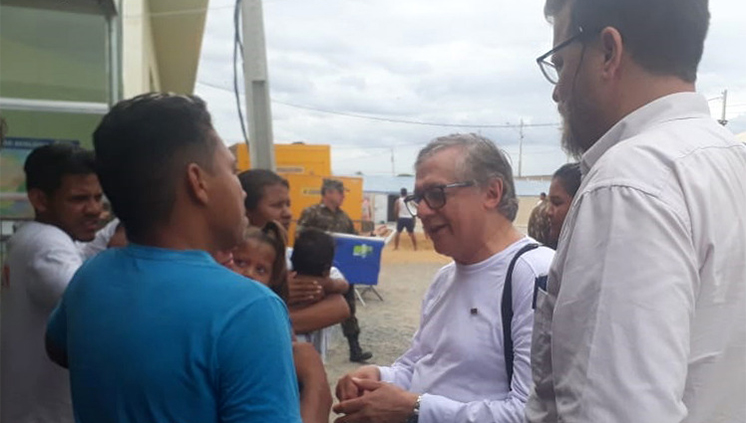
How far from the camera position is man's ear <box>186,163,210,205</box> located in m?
1.37

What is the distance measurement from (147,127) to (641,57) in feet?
3.15

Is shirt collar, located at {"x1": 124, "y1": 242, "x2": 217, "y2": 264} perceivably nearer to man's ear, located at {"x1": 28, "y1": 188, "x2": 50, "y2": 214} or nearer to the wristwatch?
the wristwatch

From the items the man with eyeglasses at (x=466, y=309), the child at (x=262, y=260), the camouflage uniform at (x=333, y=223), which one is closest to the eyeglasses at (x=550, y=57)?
the man with eyeglasses at (x=466, y=309)

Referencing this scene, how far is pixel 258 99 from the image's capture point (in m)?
5.90

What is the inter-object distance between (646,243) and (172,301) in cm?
83

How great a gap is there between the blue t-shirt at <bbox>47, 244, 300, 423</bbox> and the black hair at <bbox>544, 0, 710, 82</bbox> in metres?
0.81

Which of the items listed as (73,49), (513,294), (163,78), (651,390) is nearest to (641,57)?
(651,390)

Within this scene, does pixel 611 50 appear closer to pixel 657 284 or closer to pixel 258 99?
pixel 657 284

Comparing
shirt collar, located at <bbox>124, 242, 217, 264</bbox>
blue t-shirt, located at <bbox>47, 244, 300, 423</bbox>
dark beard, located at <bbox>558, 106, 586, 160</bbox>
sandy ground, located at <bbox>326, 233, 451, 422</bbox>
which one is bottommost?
sandy ground, located at <bbox>326, 233, 451, 422</bbox>

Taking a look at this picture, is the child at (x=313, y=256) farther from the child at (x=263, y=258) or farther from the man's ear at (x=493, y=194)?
the man's ear at (x=493, y=194)

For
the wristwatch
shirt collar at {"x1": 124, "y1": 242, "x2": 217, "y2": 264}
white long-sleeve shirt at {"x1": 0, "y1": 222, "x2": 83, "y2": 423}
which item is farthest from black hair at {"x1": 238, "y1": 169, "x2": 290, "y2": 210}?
shirt collar at {"x1": 124, "y1": 242, "x2": 217, "y2": 264}

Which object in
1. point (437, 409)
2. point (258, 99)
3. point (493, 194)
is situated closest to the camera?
point (437, 409)

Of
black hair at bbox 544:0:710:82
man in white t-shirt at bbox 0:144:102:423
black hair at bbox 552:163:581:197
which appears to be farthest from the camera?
black hair at bbox 552:163:581:197

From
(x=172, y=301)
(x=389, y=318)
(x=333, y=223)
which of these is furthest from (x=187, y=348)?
(x=389, y=318)
